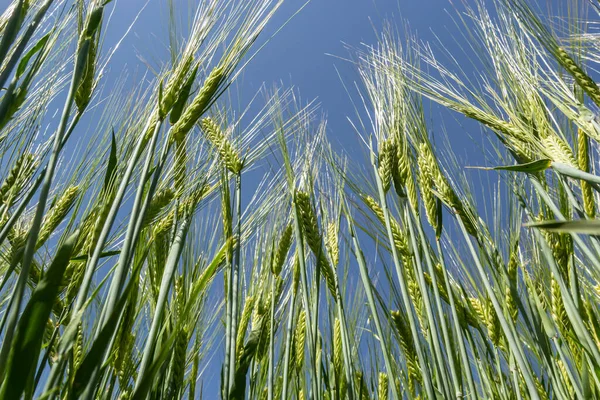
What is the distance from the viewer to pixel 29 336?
0.54 m

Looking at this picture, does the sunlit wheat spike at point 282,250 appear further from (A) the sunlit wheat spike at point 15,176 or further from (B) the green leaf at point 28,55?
(B) the green leaf at point 28,55

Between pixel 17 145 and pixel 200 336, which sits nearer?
pixel 17 145

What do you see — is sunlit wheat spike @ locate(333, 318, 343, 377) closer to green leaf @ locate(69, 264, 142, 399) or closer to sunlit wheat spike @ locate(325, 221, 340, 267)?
sunlit wheat spike @ locate(325, 221, 340, 267)

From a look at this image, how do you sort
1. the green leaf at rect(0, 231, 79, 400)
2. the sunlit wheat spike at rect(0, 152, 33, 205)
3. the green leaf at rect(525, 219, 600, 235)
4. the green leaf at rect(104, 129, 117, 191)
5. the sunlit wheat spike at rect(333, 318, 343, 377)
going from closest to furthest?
the green leaf at rect(525, 219, 600, 235)
the green leaf at rect(0, 231, 79, 400)
the green leaf at rect(104, 129, 117, 191)
the sunlit wheat spike at rect(0, 152, 33, 205)
the sunlit wheat spike at rect(333, 318, 343, 377)

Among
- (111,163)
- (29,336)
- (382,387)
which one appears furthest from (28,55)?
(382,387)

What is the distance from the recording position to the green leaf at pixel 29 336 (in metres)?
0.52

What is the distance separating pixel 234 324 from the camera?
35.7 inches

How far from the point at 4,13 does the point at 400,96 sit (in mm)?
867

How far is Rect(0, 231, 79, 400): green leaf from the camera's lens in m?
0.52

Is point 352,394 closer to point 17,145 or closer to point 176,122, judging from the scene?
point 176,122

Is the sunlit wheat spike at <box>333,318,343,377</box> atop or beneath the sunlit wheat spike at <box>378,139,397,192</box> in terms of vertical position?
beneath

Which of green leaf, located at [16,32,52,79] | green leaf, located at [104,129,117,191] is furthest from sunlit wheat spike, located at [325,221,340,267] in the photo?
green leaf, located at [16,32,52,79]

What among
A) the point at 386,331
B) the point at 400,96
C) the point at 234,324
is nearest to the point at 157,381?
the point at 234,324

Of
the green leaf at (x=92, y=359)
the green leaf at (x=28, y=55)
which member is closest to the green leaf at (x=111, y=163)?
the green leaf at (x=28, y=55)
